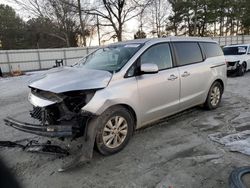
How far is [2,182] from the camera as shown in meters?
1.90

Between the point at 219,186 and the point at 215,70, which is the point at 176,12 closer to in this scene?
the point at 215,70

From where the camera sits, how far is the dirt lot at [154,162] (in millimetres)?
3080

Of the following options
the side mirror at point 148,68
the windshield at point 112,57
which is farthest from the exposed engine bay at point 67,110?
the side mirror at point 148,68

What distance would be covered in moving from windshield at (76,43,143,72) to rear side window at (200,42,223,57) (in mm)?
2119

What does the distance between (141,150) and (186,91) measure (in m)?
1.75

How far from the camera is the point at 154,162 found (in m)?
3.52

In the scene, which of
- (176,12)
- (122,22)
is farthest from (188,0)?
(122,22)

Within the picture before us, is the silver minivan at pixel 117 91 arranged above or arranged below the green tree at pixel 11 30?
below

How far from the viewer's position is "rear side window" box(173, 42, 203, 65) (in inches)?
195

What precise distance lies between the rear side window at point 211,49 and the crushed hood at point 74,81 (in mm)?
2947

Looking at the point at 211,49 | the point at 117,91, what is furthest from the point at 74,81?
the point at 211,49

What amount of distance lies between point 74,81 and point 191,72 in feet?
8.47

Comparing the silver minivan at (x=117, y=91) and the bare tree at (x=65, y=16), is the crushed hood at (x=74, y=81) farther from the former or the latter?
the bare tree at (x=65, y=16)

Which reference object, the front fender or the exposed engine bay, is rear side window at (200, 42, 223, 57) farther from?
the exposed engine bay
